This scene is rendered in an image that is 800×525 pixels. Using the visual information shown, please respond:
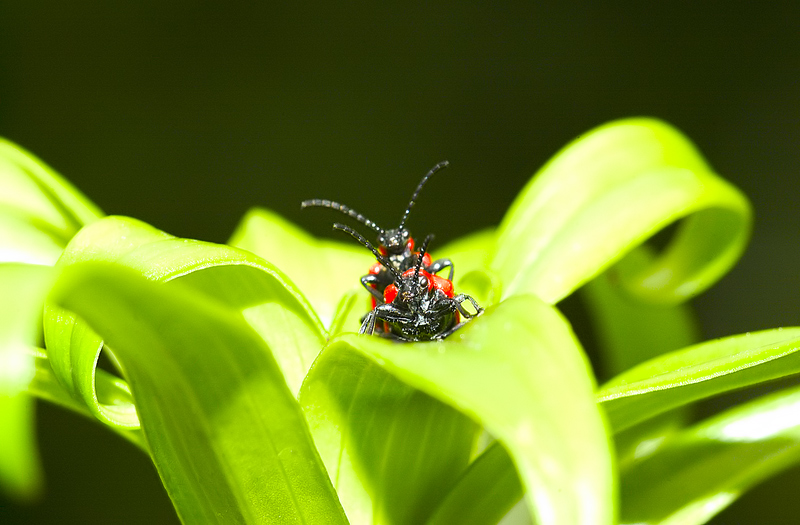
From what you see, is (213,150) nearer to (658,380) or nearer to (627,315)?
(627,315)

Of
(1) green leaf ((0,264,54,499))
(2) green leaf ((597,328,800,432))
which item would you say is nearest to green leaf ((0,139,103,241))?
(1) green leaf ((0,264,54,499))

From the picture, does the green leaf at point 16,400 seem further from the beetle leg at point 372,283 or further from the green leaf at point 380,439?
the beetle leg at point 372,283

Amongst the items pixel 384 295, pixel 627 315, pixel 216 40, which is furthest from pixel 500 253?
pixel 216 40

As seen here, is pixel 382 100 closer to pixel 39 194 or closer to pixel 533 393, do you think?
pixel 39 194

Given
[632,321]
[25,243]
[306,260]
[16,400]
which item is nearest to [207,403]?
A: [16,400]

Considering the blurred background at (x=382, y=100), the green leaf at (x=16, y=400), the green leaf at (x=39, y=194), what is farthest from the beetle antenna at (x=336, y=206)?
the blurred background at (x=382, y=100)
